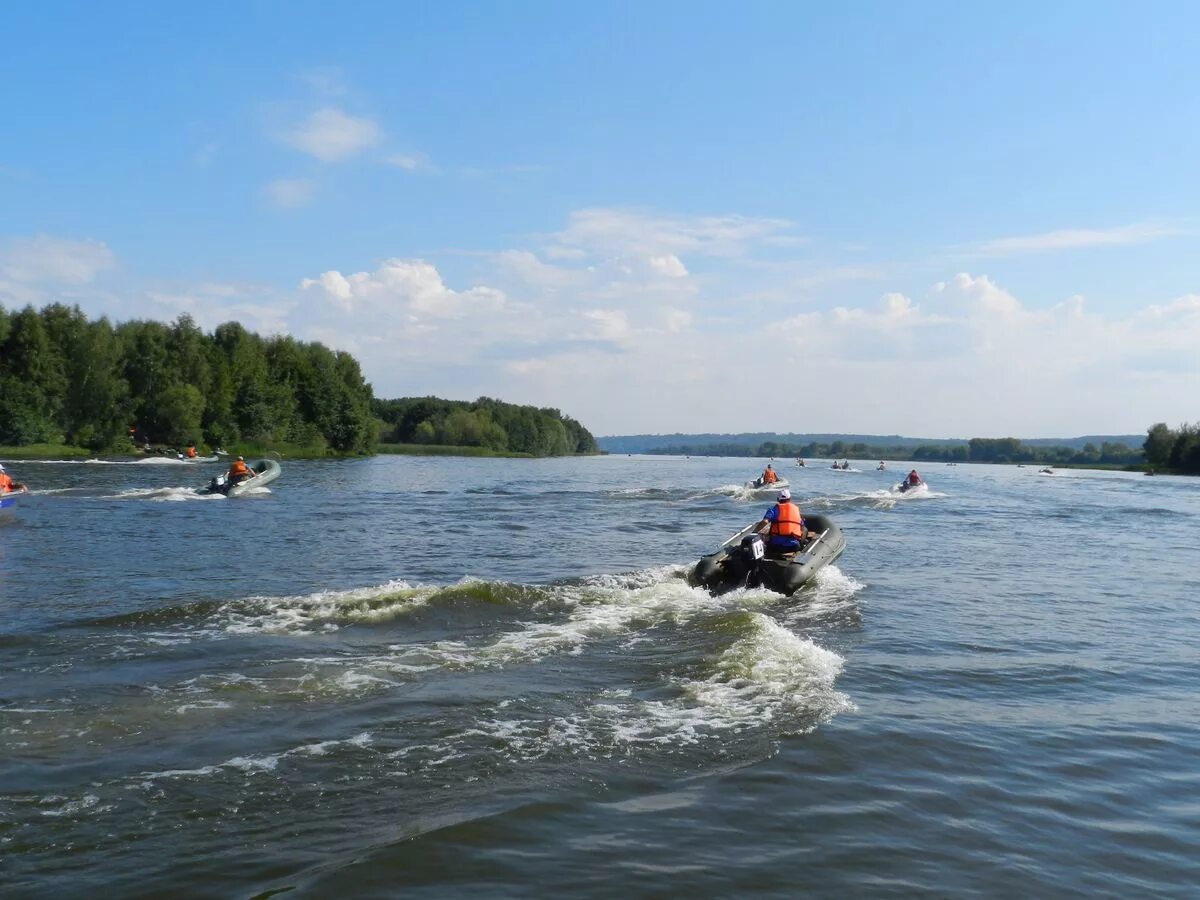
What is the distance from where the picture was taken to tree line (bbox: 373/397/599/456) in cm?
13575

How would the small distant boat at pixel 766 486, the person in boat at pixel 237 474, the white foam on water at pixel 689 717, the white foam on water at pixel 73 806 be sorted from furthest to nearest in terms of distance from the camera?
the small distant boat at pixel 766 486
the person in boat at pixel 237 474
the white foam on water at pixel 689 717
the white foam on water at pixel 73 806

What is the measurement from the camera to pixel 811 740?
8.09 m

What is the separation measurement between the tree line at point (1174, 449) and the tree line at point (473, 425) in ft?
275

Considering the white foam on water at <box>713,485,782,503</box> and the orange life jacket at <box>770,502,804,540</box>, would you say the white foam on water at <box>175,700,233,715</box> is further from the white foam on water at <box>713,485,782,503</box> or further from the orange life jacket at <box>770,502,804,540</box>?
the white foam on water at <box>713,485,782,503</box>

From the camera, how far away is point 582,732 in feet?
26.6

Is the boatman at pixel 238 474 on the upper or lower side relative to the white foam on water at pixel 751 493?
upper

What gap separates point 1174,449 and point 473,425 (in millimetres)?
87896

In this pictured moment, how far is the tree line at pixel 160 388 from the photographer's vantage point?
71.5 m

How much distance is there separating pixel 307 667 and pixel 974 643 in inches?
337

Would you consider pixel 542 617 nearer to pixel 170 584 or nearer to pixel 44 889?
pixel 170 584

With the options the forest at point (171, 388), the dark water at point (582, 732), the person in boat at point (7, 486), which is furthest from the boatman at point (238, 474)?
the forest at point (171, 388)

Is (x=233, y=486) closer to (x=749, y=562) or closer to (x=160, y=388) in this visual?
(x=749, y=562)

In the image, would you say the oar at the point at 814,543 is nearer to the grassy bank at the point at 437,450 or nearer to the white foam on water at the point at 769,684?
the white foam on water at the point at 769,684

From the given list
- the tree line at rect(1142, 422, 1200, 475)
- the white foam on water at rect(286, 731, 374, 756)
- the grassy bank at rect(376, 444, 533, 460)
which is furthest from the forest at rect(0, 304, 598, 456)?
the tree line at rect(1142, 422, 1200, 475)
